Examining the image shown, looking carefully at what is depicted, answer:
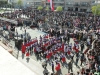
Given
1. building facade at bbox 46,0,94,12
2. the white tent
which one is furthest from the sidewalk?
building facade at bbox 46,0,94,12

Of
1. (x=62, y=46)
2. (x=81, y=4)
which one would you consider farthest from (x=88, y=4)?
(x=62, y=46)

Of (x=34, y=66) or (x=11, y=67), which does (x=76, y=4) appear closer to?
(x=34, y=66)

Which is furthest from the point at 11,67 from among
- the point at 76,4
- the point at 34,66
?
the point at 76,4

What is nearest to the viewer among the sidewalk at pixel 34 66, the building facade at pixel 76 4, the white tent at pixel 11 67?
the white tent at pixel 11 67

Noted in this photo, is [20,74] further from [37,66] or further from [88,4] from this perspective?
[88,4]

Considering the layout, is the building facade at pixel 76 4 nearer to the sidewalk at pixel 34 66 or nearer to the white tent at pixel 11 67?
the sidewalk at pixel 34 66

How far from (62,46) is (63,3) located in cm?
6155

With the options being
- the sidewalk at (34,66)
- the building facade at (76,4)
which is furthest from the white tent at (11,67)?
the building facade at (76,4)

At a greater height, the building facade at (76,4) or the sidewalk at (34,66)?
the building facade at (76,4)

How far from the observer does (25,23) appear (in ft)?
122

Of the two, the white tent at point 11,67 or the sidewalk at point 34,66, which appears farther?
the sidewalk at point 34,66

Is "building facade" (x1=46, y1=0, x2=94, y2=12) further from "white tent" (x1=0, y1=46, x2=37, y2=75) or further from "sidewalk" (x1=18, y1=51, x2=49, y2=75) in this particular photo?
"white tent" (x1=0, y1=46, x2=37, y2=75)

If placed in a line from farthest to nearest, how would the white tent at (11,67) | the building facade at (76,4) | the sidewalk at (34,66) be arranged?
the building facade at (76,4), the sidewalk at (34,66), the white tent at (11,67)

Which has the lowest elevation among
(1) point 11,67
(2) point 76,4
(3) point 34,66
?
(3) point 34,66
